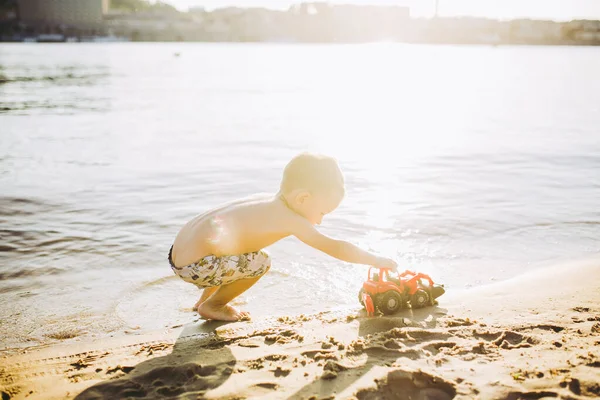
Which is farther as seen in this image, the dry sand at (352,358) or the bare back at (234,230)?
the bare back at (234,230)

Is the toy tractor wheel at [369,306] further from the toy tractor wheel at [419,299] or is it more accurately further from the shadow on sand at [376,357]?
the toy tractor wheel at [419,299]

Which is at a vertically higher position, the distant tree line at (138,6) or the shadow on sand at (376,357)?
the distant tree line at (138,6)

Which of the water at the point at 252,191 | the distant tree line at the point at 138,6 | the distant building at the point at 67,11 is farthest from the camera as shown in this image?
the distant tree line at the point at 138,6

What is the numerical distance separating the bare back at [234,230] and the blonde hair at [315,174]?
0.63 ft

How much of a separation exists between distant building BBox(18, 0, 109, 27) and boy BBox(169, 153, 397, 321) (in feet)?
494

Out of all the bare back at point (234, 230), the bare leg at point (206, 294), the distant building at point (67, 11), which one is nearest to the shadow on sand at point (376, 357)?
the bare back at point (234, 230)

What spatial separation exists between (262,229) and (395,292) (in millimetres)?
914

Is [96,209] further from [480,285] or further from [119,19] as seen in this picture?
[119,19]

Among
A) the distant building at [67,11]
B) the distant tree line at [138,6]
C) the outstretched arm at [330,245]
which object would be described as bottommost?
the outstretched arm at [330,245]

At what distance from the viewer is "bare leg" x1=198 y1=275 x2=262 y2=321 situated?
3568 mm

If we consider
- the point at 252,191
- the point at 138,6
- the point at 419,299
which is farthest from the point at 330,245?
the point at 138,6

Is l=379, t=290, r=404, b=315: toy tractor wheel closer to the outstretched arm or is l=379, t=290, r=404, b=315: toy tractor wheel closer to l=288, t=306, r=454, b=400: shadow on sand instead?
l=288, t=306, r=454, b=400: shadow on sand

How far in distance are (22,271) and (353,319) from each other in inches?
112

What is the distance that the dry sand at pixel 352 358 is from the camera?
8.22 feet
